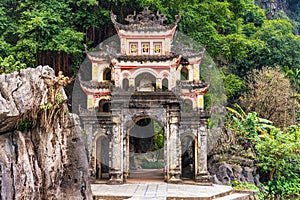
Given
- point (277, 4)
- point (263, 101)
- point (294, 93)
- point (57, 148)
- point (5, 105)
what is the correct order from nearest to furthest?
point (5, 105) < point (57, 148) < point (263, 101) < point (294, 93) < point (277, 4)

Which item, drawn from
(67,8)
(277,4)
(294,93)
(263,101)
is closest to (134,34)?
(67,8)

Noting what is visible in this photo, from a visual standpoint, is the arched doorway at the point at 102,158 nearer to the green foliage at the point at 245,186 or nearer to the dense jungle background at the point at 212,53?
the dense jungle background at the point at 212,53

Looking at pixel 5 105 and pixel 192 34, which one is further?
pixel 192 34

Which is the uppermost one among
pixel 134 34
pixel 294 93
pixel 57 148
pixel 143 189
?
pixel 134 34

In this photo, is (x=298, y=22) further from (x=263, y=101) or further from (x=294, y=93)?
(x=263, y=101)

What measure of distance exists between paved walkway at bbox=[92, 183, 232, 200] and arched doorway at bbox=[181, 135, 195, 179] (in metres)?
2.01

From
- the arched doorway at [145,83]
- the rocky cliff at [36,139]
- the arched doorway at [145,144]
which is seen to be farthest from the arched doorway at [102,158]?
the rocky cliff at [36,139]

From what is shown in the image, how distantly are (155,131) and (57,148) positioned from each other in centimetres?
1319

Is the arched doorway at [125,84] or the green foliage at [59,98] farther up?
the arched doorway at [125,84]

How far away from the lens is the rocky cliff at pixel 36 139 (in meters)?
7.66

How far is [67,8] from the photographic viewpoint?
20938 mm

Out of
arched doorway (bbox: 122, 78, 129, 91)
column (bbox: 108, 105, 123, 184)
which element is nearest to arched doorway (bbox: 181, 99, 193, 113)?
arched doorway (bbox: 122, 78, 129, 91)

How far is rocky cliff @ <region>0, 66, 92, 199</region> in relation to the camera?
25.1 ft

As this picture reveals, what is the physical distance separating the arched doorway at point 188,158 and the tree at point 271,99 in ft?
27.6
